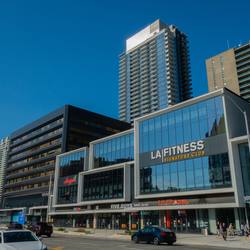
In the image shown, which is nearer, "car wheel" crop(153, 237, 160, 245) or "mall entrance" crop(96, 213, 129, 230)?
"car wheel" crop(153, 237, 160, 245)

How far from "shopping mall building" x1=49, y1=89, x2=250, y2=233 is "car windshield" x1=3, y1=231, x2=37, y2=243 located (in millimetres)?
26523

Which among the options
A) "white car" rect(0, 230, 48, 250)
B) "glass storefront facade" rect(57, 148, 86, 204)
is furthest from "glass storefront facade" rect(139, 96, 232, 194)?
"white car" rect(0, 230, 48, 250)

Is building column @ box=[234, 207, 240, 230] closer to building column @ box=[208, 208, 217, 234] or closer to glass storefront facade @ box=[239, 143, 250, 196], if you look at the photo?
building column @ box=[208, 208, 217, 234]

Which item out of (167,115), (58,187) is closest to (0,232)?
(167,115)

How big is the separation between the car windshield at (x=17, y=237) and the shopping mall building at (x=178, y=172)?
26.5 metres

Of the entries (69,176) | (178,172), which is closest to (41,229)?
(178,172)

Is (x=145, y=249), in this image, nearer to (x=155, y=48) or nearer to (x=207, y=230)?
(x=207, y=230)

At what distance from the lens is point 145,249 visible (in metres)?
20.4

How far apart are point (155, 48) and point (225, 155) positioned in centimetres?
14746

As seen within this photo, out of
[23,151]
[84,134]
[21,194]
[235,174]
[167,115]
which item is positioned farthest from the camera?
[23,151]

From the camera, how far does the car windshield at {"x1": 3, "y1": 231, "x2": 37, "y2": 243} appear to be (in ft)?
39.2

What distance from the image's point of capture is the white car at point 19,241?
11.1 meters

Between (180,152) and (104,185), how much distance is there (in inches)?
816

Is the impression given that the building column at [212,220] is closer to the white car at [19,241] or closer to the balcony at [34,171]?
the white car at [19,241]
